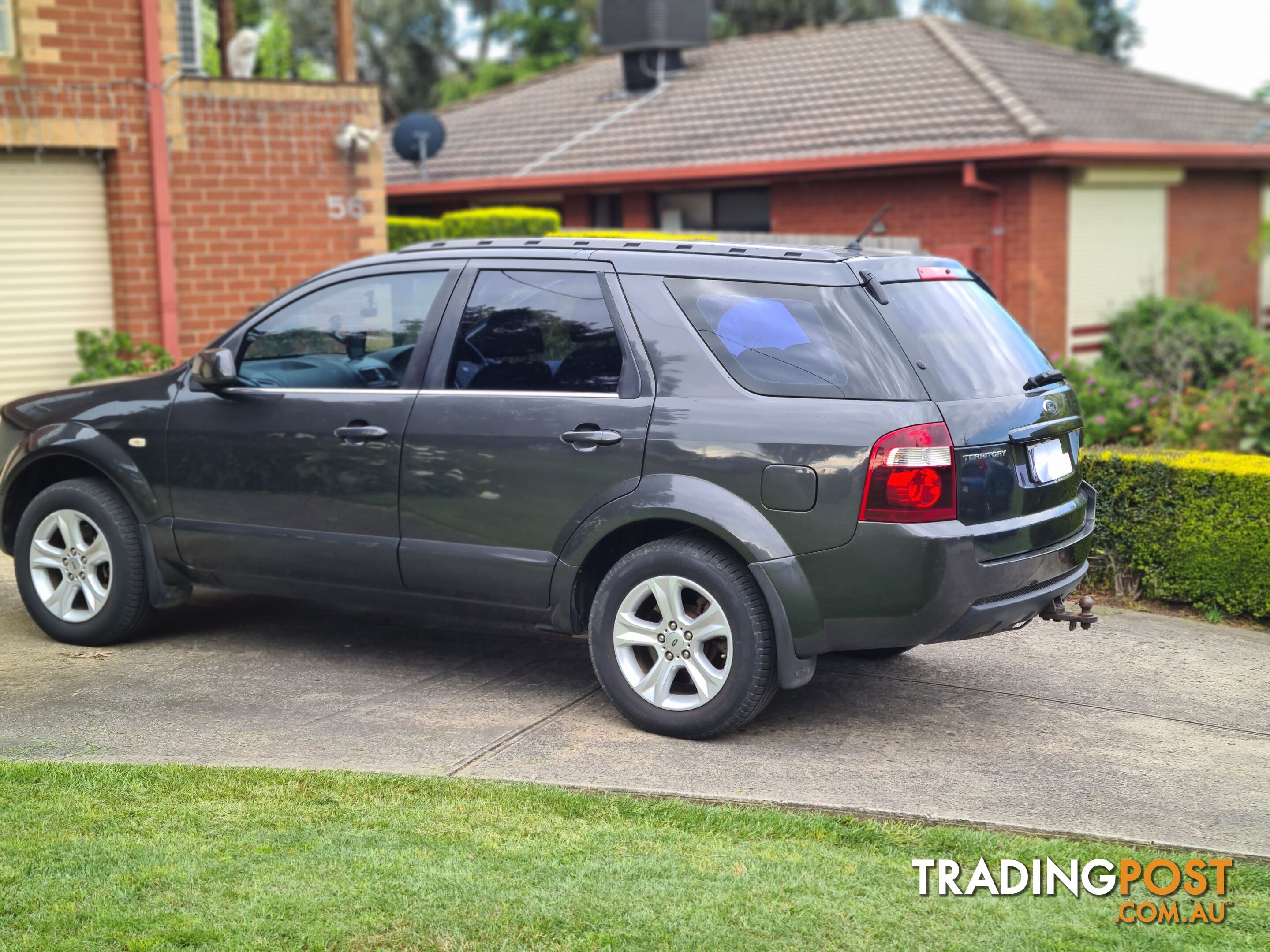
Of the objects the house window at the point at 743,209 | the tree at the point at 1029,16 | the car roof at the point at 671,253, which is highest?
the tree at the point at 1029,16

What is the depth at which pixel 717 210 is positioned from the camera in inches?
752

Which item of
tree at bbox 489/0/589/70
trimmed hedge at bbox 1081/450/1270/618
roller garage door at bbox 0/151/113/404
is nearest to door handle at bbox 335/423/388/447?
trimmed hedge at bbox 1081/450/1270/618

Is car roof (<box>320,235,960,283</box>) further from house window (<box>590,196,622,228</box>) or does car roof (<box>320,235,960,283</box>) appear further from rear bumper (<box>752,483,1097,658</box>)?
house window (<box>590,196,622,228</box>)

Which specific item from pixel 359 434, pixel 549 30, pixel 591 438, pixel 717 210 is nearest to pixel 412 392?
pixel 359 434

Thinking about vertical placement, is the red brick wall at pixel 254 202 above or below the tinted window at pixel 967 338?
above

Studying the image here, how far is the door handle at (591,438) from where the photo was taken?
5.19 meters

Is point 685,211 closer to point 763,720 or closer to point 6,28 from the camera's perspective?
point 6,28

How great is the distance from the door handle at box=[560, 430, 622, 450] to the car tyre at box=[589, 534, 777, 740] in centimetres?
42

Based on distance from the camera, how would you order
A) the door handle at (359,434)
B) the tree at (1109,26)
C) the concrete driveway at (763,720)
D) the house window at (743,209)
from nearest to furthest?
the concrete driveway at (763,720), the door handle at (359,434), the house window at (743,209), the tree at (1109,26)

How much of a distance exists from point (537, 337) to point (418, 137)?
1516 cm

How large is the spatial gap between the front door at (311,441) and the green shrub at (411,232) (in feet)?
32.5

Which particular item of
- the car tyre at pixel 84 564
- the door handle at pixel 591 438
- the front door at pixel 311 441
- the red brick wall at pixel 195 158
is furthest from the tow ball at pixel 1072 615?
the red brick wall at pixel 195 158

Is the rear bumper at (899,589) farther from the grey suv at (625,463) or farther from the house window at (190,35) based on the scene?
the house window at (190,35)

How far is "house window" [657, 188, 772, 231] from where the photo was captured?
18703mm
